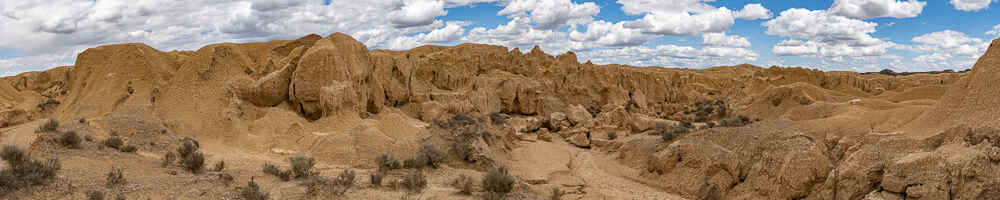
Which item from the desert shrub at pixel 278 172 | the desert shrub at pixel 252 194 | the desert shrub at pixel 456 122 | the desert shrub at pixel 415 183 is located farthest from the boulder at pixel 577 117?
the desert shrub at pixel 252 194

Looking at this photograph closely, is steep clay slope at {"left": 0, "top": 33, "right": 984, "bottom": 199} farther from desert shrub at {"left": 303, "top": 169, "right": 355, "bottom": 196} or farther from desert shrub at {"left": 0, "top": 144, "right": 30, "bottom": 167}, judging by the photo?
desert shrub at {"left": 0, "top": 144, "right": 30, "bottom": 167}

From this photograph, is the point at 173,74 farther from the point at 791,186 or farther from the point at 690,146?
the point at 791,186

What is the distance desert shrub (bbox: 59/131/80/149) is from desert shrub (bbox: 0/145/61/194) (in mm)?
1312

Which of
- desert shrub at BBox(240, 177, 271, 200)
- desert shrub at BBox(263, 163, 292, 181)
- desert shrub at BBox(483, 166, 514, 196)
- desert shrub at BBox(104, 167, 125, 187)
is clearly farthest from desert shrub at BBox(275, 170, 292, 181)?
desert shrub at BBox(483, 166, 514, 196)

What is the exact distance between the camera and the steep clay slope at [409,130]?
31.6 ft

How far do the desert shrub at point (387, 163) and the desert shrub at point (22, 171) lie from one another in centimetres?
579

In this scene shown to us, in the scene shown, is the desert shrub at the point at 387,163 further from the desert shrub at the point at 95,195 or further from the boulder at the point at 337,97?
the desert shrub at the point at 95,195

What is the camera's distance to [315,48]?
1625cm

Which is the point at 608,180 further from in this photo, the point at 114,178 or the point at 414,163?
the point at 114,178

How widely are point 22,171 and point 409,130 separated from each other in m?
10.1

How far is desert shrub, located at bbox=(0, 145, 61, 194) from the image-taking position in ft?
23.1

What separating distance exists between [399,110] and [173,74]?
7.60m

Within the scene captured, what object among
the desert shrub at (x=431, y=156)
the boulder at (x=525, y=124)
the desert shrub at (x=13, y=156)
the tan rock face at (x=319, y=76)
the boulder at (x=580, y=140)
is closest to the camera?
the desert shrub at (x=13, y=156)

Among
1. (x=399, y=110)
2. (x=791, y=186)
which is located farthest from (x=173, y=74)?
(x=791, y=186)
